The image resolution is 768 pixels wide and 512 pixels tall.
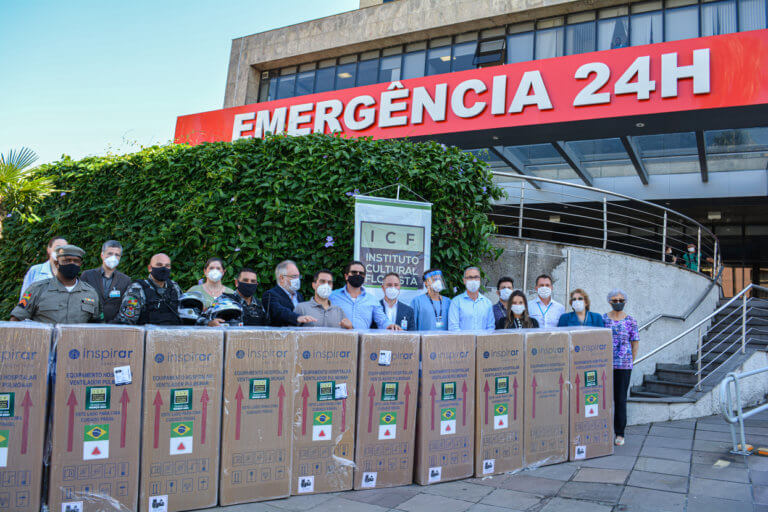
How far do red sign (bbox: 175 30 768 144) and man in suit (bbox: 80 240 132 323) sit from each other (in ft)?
11.1

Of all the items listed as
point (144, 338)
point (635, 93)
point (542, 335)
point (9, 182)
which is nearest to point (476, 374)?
point (542, 335)

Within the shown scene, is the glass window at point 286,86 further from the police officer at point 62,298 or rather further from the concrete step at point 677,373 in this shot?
the police officer at point 62,298

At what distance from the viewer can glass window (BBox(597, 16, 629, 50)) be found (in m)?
14.2

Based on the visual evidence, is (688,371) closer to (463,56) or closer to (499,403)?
(499,403)

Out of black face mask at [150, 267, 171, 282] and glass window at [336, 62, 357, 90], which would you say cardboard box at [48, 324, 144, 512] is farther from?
glass window at [336, 62, 357, 90]

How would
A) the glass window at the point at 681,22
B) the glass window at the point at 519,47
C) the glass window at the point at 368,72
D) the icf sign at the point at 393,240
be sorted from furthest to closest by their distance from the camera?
the glass window at the point at 368,72, the glass window at the point at 519,47, the glass window at the point at 681,22, the icf sign at the point at 393,240

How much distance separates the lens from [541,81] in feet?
34.0

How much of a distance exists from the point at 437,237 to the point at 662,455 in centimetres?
301

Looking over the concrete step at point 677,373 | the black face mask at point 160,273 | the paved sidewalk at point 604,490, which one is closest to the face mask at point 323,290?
the black face mask at point 160,273

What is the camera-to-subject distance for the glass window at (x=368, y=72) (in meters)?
17.4

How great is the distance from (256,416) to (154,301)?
1461 millimetres

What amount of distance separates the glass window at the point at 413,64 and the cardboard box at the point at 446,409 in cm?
1409

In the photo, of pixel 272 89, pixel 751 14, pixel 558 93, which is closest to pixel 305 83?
pixel 272 89

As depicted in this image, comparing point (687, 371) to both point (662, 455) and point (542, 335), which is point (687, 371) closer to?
point (662, 455)
